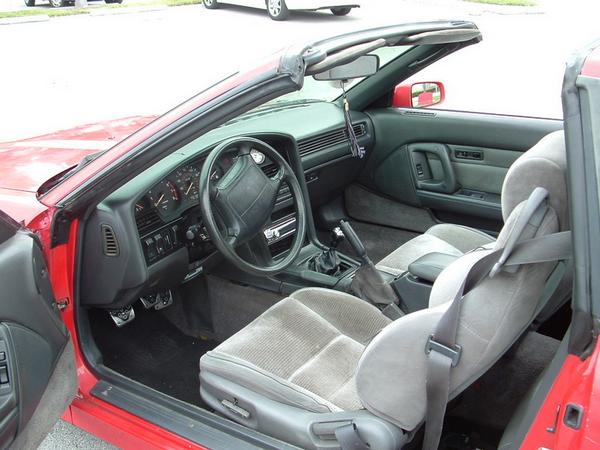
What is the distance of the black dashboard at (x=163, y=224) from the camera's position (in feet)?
7.11

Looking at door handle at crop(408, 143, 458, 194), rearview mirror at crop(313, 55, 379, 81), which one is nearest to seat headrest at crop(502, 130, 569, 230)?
rearview mirror at crop(313, 55, 379, 81)

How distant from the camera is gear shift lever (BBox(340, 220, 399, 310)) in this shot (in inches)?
98.0

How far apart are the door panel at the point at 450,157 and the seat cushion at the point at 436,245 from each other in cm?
43

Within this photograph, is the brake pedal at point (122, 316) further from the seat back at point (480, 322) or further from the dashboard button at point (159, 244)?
the seat back at point (480, 322)

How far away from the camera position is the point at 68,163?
2.38 m

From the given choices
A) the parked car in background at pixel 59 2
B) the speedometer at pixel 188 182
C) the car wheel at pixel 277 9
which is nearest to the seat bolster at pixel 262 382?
the speedometer at pixel 188 182

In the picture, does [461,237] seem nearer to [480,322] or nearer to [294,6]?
[480,322]

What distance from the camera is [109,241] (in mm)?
2170

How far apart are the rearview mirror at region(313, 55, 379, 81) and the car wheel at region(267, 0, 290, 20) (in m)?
11.0

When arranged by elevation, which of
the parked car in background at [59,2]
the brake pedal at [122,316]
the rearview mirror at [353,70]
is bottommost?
the brake pedal at [122,316]

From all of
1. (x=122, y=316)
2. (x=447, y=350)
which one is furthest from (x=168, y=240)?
(x=447, y=350)

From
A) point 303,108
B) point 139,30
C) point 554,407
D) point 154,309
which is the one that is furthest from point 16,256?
point 139,30

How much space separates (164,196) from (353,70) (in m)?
0.92

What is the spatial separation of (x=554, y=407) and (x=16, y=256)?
1492 millimetres
